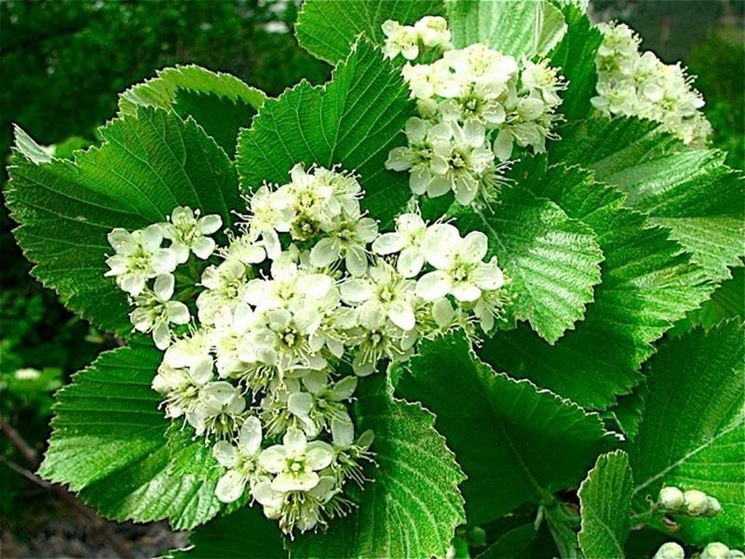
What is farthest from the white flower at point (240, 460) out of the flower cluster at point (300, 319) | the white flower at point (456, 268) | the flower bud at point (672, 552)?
the flower bud at point (672, 552)

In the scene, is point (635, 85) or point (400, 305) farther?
point (635, 85)

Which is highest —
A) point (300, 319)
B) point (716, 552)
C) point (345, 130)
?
point (345, 130)

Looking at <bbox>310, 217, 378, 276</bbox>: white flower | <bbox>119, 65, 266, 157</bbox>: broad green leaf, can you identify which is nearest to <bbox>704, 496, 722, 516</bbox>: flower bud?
<bbox>310, 217, 378, 276</bbox>: white flower

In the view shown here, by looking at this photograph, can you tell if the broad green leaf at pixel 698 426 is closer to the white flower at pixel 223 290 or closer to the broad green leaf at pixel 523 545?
the broad green leaf at pixel 523 545

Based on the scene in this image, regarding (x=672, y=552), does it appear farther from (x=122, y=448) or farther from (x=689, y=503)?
(x=122, y=448)

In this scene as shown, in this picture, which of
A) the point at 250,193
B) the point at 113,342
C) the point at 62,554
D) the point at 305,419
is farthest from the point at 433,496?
the point at 62,554

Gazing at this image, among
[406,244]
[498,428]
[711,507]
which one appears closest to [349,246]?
[406,244]

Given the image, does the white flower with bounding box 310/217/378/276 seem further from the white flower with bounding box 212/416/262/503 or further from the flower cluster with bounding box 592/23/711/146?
the flower cluster with bounding box 592/23/711/146
